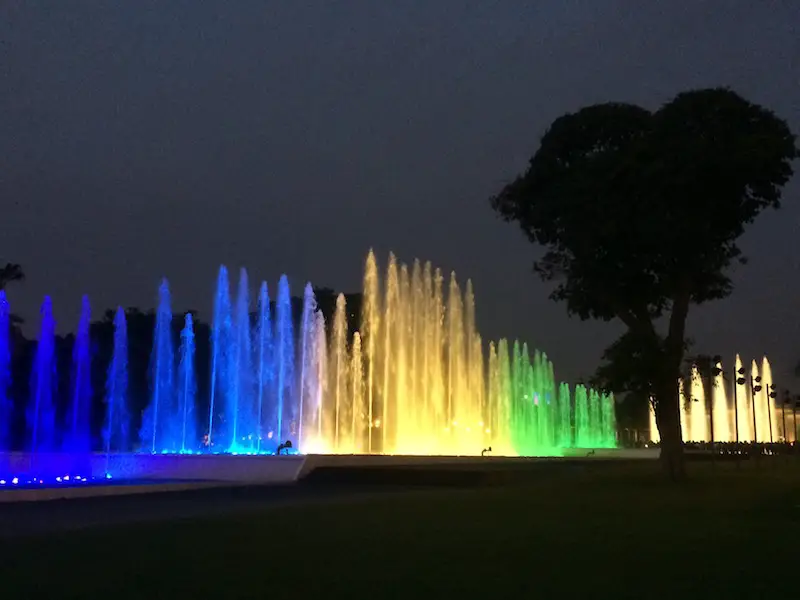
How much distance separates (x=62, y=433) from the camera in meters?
42.3

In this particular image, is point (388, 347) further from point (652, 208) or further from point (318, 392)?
point (652, 208)

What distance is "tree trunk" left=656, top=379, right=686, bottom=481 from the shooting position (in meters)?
26.5

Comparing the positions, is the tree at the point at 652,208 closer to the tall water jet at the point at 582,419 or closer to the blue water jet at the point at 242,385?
the blue water jet at the point at 242,385

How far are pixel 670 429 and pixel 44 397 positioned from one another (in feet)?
99.3

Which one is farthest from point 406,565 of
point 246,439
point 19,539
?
point 246,439

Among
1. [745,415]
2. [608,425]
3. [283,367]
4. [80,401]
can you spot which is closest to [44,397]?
[80,401]

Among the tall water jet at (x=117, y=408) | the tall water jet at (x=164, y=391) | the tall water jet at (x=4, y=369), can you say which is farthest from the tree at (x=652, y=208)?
the tall water jet at (x=117, y=408)

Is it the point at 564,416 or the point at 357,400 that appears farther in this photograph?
the point at 564,416

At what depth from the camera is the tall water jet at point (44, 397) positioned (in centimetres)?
3778

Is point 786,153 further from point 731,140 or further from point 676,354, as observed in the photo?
point 676,354

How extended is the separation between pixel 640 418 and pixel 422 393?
62847 mm

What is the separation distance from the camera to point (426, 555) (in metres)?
9.33

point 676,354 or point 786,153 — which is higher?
point 786,153

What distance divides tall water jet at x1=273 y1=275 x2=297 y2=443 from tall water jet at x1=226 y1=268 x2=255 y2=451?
3.31 ft
